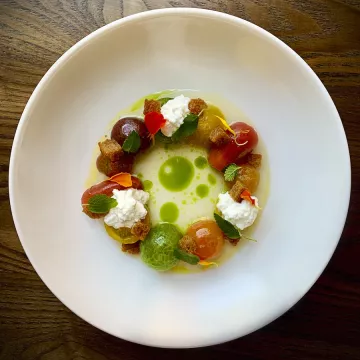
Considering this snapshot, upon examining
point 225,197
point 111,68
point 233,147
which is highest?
point 111,68

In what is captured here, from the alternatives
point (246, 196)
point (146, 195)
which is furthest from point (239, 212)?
point (146, 195)

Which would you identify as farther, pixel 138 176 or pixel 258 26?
pixel 138 176

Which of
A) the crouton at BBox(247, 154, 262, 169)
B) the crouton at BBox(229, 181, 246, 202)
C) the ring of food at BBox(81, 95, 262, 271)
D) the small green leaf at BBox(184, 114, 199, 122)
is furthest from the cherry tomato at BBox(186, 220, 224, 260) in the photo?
the small green leaf at BBox(184, 114, 199, 122)

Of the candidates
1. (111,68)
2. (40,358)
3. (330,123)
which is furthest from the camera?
(40,358)

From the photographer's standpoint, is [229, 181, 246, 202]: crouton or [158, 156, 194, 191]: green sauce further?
[158, 156, 194, 191]: green sauce

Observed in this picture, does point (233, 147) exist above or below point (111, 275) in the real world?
above

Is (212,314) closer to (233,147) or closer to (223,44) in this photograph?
(233,147)

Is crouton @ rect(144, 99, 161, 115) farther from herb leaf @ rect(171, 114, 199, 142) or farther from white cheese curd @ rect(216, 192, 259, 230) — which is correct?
white cheese curd @ rect(216, 192, 259, 230)

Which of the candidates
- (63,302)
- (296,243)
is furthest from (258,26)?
(63,302)
